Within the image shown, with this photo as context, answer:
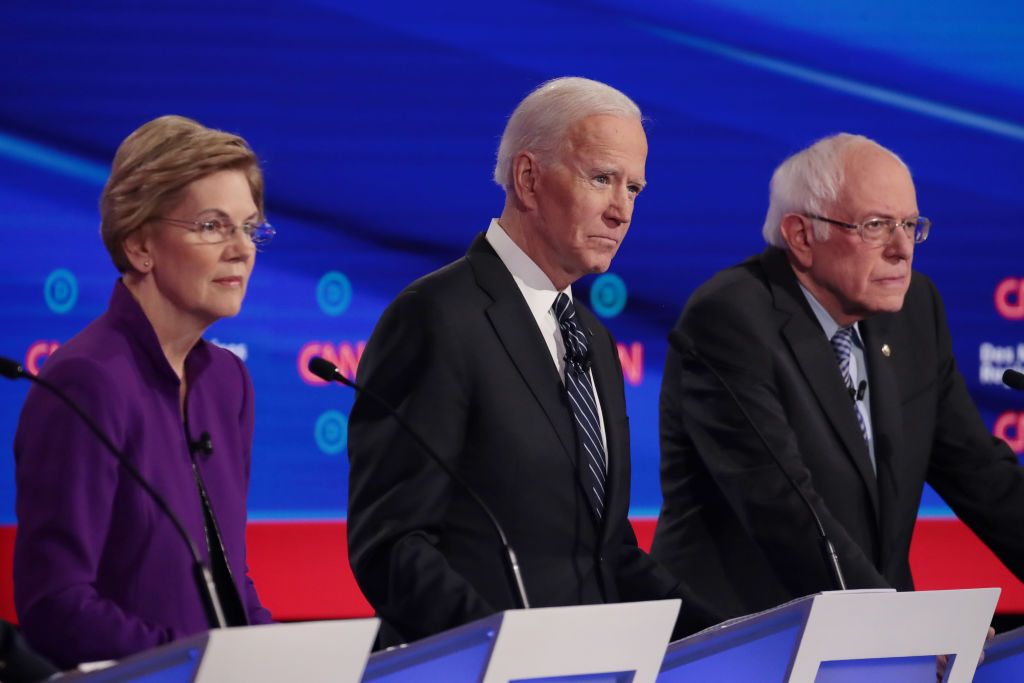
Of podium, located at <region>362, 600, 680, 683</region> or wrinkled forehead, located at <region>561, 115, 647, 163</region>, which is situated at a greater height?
wrinkled forehead, located at <region>561, 115, 647, 163</region>

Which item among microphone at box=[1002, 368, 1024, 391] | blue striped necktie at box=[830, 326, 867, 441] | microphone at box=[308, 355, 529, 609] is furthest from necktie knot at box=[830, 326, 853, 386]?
microphone at box=[308, 355, 529, 609]

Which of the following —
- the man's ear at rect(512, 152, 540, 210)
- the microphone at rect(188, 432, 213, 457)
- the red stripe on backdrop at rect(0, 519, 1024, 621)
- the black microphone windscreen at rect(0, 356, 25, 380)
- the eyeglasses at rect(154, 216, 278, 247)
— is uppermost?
the man's ear at rect(512, 152, 540, 210)

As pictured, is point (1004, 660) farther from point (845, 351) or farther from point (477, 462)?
point (845, 351)

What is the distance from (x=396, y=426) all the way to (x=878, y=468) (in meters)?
1.21

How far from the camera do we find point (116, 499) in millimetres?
2432

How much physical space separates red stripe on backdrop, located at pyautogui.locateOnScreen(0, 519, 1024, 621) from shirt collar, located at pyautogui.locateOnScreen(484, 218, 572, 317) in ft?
5.05

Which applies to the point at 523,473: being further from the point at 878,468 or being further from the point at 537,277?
the point at 878,468

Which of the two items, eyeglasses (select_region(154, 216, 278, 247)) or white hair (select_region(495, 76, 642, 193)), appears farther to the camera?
white hair (select_region(495, 76, 642, 193))

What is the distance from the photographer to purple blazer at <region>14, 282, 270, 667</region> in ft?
7.43

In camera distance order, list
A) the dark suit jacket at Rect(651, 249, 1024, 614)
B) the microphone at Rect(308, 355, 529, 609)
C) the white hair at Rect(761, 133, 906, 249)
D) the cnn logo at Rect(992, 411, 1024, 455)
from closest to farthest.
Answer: the microphone at Rect(308, 355, 529, 609), the dark suit jacket at Rect(651, 249, 1024, 614), the white hair at Rect(761, 133, 906, 249), the cnn logo at Rect(992, 411, 1024, 455)

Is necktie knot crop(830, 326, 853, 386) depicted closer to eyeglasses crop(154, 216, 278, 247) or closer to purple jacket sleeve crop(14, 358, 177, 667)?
eyeglasses crop(154, 216, 278, 247)

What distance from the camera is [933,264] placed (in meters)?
4.76

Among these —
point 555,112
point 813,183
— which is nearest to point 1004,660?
point 555,112

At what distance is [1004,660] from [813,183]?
143cm
